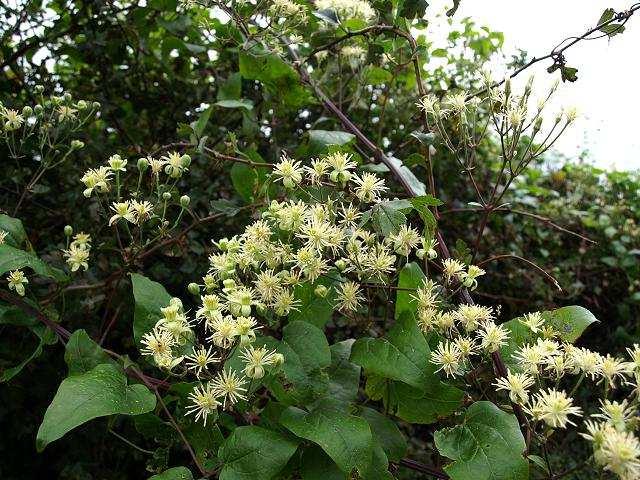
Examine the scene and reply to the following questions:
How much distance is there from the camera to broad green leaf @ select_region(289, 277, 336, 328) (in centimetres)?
99

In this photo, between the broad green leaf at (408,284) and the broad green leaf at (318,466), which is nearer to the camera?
the broad green leaf at (318,466)

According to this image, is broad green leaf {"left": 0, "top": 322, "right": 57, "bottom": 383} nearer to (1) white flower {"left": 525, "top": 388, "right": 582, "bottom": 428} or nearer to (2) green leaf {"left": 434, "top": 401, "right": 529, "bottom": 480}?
(2) green leaf {"left": 434, "top": 401, "right": 529, "bottom": 480}

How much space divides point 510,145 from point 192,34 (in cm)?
104

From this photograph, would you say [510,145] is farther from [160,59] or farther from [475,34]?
[160,59]

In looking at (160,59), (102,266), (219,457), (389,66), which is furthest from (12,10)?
(219,457)

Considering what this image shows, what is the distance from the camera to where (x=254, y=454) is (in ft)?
2.77

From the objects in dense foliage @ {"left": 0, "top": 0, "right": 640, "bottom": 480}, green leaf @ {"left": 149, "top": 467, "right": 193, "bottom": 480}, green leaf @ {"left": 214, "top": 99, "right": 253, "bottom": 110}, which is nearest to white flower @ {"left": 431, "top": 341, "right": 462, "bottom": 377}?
dense foliage @ {"left": 0, "top": 0, "right": 640, "bottom": 480}

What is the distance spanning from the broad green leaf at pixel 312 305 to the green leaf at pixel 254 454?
0.61ft

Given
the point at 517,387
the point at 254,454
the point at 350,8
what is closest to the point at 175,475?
the point at 254,454

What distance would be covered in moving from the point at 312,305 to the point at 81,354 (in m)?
0.36

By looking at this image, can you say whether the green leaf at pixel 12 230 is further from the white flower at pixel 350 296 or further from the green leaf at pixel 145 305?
the white flower at pixel 350 296

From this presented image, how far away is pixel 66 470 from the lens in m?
1.35

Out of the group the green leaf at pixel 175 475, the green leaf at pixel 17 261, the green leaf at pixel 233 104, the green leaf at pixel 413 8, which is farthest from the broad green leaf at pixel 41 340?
the green leaf at pixel 413 8

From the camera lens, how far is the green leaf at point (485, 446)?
820 millimetres
